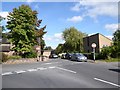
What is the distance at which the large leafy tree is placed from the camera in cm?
4847

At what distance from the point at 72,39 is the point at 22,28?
188 feet

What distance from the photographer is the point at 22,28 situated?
49031mm

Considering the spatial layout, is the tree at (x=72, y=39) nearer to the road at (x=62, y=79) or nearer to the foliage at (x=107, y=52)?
the foliage at (x=107, y=52)

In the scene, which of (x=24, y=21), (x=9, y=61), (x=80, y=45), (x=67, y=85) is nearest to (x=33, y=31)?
(x=24, y=21)

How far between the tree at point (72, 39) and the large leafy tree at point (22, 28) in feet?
163

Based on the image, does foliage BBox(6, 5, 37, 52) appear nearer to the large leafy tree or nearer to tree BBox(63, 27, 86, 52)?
the large leafy tree

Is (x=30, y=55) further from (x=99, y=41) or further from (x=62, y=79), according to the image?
(x=62, y=79)

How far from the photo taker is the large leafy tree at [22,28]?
159 ft

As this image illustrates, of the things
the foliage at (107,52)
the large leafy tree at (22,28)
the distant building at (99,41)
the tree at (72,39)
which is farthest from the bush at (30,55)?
the tree at (72,39)

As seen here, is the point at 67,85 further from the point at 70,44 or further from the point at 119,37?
the point at 70,44

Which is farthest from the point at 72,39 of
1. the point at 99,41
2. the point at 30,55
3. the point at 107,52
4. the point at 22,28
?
the point at 22,28

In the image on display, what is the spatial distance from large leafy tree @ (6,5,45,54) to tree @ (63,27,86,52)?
163 feet

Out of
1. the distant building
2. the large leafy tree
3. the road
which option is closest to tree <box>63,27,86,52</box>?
the distant building

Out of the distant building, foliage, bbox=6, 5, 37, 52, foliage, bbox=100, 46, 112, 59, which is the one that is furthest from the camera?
the distant building
